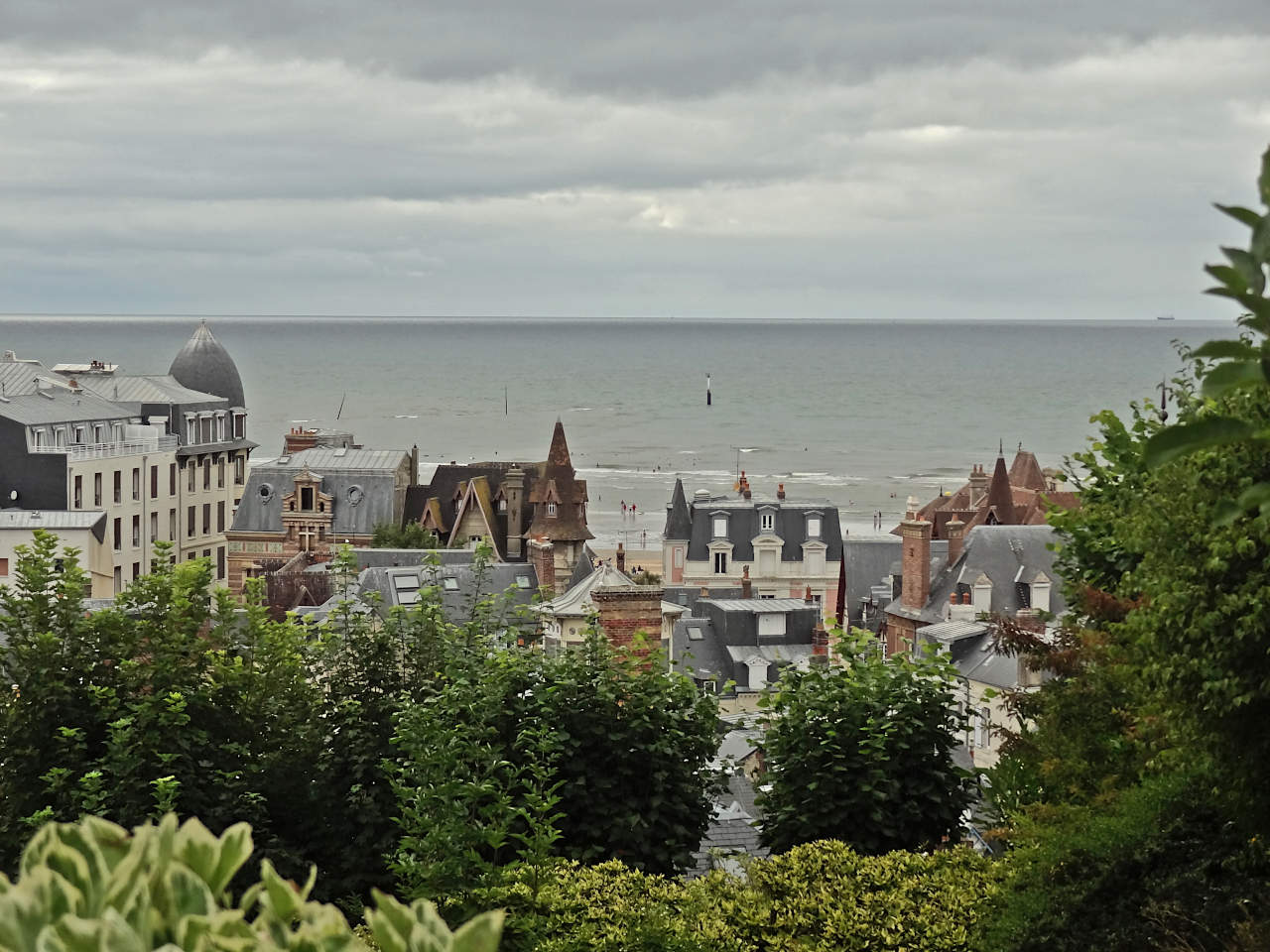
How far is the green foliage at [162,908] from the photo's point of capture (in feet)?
11.1

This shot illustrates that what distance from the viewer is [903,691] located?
19.3m

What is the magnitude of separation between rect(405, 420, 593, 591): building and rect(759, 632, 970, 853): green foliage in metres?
38.7

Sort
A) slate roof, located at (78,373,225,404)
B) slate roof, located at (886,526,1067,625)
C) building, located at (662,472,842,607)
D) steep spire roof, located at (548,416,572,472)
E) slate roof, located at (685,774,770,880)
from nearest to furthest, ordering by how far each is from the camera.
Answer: slate roof, located at (685,774,770,880) < slate roof, located at (886,526,1067,625) < steep spire roof, located at (548,416,572,472) < building, located at (662,472,842,607) < slate roof, located at (78,373,225,404)

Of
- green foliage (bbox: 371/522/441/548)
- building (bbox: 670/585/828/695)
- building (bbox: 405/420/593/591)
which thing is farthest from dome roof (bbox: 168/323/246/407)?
building (bbox: 670/585/828/695)

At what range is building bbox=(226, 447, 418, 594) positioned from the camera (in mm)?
68000

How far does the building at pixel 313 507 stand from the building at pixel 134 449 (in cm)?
384

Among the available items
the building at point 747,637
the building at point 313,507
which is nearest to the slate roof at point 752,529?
the building at point 313,507

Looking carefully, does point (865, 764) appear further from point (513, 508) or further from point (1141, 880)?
point (513, 508)

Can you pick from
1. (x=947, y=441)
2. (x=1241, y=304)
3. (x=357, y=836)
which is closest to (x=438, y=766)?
(x=357, y=836)

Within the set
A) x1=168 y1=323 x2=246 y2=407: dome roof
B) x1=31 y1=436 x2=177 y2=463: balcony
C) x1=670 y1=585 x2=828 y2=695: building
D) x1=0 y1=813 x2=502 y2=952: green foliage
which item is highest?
x1=168 y1=323 x2=246 y2=407: dome roof

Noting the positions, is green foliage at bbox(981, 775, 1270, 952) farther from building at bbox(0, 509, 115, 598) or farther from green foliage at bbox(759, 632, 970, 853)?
building at bbox(0, 509, 115, 598)

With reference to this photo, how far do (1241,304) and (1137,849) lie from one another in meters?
12.6

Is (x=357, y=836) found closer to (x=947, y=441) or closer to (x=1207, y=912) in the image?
(x=1207, y=912)

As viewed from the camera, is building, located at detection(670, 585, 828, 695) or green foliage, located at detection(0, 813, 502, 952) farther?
building, located at detection(670, 585, 828, 695)
